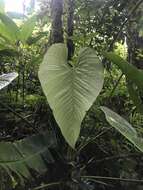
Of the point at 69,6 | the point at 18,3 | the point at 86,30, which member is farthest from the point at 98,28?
the point at 18,3

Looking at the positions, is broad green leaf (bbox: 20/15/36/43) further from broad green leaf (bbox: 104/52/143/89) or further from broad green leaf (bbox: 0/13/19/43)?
broad green leaf (bbox: 104/52/143/89)

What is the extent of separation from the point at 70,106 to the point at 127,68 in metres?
0.39

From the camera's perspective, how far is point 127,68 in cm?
197

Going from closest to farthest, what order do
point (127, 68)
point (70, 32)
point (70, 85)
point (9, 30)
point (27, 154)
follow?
point (70, 85) < point (127, 68) < point (27, 154) < point (9, 30) < point (70, 32)

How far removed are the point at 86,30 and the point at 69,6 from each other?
518 mm

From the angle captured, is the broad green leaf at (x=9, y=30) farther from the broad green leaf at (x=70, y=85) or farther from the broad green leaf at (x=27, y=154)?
Answer: the broad green leaf at (x=27, y=154)

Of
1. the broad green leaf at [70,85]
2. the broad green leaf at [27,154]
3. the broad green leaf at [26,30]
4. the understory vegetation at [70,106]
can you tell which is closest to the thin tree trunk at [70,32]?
the understory vegetation at [70,106]

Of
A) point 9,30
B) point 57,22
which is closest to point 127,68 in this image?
point 57,22

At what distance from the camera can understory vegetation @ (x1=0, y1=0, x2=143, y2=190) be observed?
183 cm

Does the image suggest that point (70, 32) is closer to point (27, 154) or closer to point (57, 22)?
point (57, 22)

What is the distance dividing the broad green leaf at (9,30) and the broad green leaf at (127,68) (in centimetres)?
64

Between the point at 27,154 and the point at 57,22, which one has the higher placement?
the point at 57,22

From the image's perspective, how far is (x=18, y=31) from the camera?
2375 mm

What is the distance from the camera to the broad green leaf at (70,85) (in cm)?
166
